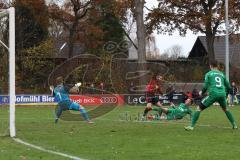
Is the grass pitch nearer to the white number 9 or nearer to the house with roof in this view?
the white number 9

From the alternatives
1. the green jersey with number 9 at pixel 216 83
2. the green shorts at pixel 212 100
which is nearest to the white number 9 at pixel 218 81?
the green jersey with number 9 at pixel 216 83

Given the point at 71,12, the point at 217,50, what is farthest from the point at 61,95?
the point at 217,50

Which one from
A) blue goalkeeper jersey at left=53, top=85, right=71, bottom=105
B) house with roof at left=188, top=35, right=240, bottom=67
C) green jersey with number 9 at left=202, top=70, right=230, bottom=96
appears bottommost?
blue goalkeeper jersey at left=53, top=85, right=71, bottom=105

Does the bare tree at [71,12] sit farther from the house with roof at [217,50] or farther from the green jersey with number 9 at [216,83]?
the green jersey with number 9 at [216,83]

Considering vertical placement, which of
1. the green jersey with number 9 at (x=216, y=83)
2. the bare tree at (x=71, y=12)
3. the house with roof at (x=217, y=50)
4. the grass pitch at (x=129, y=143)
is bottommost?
the grass pitch at (x=129, y=143)

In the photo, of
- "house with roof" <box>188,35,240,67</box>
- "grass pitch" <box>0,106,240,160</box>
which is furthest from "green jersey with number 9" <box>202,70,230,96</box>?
"house with roof" <box>188,35,240,67</box>

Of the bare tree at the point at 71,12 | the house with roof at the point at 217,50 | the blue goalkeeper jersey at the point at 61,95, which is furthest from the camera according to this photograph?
the house with roof at the point at 217,50

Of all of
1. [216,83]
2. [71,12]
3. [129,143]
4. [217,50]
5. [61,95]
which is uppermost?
[71,12]

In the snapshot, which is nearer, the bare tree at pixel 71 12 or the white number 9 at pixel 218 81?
the white number 9 at pixel 218 81

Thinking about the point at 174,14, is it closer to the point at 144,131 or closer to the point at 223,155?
the point at 144,131

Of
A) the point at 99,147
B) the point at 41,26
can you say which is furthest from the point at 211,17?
the point at 99,147

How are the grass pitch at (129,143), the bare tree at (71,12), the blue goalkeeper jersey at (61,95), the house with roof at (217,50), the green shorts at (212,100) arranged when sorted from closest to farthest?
the grass pitch at (129,143) → the green shorts at (212,100) → the blue goalkeeper jersey at (61,95) → the bare tree at (71,12) → the house with roof at (217,50)

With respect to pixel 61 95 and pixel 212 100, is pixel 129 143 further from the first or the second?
pixel 61 95

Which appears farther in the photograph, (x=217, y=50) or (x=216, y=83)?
(x=217, y=50)
